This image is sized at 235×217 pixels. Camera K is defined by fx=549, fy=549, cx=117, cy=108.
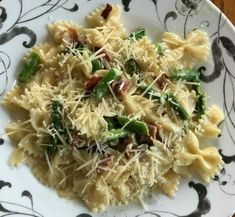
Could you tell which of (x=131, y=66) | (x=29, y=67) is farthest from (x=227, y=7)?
(x=29, y=67)

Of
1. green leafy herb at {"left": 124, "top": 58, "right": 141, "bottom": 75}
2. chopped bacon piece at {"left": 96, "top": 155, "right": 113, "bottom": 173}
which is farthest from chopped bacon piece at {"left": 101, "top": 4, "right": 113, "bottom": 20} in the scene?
chopped bacon piece at {"left": 96, "top": 155, "right": 113, "bottom": 173}

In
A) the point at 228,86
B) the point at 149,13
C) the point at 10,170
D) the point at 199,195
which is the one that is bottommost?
the point at 199,195

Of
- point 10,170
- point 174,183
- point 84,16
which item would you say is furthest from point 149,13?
point 10,170

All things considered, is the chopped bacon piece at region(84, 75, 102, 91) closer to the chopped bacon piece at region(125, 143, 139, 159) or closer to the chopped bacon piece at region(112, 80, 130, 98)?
the chopped bacon piece at region(112, 80, 130, 98)

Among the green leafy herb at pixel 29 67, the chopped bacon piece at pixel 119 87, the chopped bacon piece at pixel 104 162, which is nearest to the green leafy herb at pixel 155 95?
the chopped bacon piece at pixel 119 87

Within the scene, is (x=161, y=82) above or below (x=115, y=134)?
above

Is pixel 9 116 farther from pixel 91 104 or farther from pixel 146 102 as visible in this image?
pixel 146 102

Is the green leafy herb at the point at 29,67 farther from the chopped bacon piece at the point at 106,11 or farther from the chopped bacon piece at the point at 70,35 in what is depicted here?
the chopped bacon piece at the point at 106,11

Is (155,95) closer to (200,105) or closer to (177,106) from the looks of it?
(177,106)
